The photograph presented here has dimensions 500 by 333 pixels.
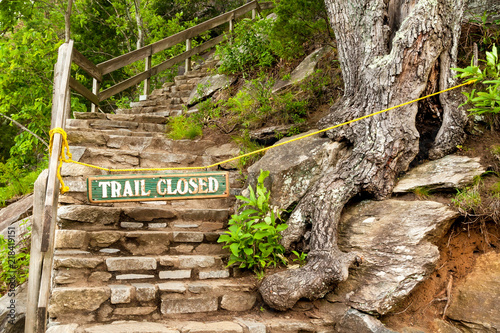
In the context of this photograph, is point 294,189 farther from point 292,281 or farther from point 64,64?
point 64,64

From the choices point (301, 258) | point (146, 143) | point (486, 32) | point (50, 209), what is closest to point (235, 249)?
point (301, 258)

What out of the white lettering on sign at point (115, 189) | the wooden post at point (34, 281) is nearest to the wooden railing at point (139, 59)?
the white lettering on sign at point (115, 189)

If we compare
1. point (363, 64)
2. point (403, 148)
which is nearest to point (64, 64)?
point (363, 64)

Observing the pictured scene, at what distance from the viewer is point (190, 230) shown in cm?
365

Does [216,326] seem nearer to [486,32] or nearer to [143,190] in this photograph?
[143,190]

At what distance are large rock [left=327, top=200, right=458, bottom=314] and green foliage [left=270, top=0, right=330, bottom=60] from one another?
2.99m

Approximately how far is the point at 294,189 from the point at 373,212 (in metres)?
0.77

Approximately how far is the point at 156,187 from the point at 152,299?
34.9 inches

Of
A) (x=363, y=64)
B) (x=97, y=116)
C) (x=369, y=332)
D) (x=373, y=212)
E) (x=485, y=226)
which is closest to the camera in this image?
(x=369, y=332)

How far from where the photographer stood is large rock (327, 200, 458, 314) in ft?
8.52

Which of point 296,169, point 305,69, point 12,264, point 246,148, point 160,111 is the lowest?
point 12,264

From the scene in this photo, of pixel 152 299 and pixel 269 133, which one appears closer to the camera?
pixel 152 299

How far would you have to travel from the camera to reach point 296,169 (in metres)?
3.63

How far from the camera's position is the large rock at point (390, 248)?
2.60 metres
